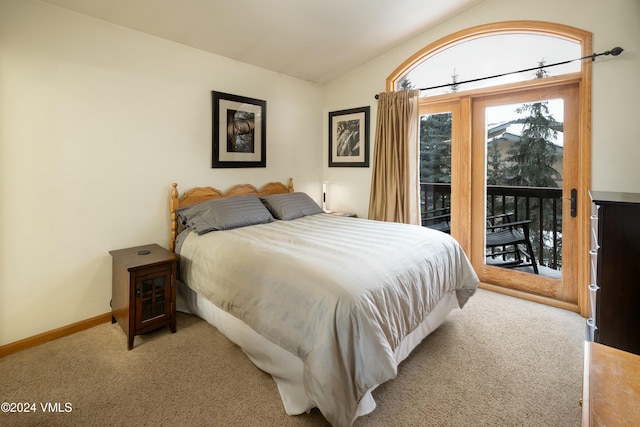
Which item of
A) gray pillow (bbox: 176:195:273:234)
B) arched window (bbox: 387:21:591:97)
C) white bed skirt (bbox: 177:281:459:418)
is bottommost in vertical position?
white bed skirt (bbox: 177:281:459:418)

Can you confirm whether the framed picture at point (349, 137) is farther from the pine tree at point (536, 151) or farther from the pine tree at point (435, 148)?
the pine tree at point (536, 151)

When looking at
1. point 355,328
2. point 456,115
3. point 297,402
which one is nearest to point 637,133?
point 456,115

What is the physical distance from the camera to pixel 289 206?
3.49 metres

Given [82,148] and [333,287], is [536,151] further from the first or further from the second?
[82,148]

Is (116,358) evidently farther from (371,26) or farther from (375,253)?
(371,26)

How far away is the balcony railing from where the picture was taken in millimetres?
3064

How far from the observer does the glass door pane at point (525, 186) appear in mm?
3045

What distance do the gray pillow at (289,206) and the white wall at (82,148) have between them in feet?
2.42

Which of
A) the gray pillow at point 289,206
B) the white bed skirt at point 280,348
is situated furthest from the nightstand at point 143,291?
Answer: the gray pillow at point 289,206

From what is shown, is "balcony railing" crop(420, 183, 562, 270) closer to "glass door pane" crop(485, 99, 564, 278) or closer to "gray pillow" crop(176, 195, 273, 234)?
"glass door pane" crop(485, 99, 564, 278)

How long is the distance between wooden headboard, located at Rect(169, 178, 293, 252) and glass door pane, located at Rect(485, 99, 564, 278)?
Result: 8.30 ft

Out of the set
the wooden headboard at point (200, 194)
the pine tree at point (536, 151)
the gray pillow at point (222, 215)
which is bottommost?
the gray pillow at point (222, 215)

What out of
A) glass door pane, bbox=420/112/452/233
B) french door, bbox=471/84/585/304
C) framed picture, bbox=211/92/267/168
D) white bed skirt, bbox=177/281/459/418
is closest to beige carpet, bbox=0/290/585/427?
white bed skirt, bbox=177/281/459/418

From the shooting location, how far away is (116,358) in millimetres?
2146
